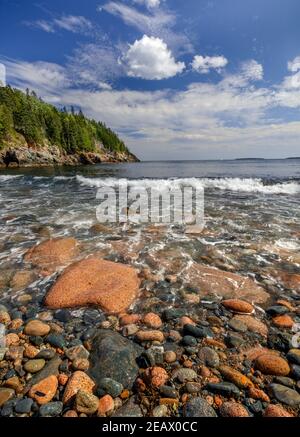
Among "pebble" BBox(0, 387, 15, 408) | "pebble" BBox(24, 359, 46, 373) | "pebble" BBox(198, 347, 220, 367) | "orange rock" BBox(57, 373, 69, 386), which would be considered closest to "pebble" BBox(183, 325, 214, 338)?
"pebble" BBox(198, 347, 220, 367)

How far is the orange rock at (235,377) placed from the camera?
2.59 meters

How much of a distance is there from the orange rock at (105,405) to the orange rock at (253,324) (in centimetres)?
215

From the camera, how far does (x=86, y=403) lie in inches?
92.2

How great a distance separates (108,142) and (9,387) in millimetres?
143556

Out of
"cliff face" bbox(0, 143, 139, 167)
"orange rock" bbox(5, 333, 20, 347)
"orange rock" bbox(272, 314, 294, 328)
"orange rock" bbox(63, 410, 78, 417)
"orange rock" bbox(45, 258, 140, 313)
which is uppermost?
"cliff face" bbox(0, 143, 139, 167)

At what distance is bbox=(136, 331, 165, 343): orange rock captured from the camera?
3.26 m

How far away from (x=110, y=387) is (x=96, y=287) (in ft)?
6.66

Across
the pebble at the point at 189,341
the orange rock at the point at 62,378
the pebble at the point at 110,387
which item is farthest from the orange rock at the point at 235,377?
the orange rock at the point at 62,378

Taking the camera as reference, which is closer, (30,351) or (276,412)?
(276,412)

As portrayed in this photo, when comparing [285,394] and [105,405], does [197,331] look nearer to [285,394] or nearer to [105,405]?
[285,394]

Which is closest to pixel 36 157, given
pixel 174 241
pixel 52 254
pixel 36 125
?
pixel 36 125

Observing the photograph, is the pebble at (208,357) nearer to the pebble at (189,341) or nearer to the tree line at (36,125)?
the pebble at (189,341)

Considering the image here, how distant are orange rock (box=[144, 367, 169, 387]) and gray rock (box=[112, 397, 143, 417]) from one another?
0.94ft

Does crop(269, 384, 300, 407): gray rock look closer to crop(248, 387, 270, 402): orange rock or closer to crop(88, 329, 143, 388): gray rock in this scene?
crop(248, 387, 270, 402): orange rock
